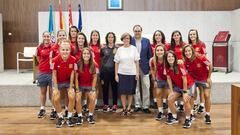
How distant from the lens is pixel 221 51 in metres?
7.51

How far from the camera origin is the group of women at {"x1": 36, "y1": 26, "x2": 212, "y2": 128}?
12.7 ft

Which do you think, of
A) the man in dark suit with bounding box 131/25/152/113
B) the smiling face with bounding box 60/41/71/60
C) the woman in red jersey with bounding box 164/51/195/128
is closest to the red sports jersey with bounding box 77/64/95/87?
the smiling face with bounding box 60/41/71/60

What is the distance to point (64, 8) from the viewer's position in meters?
8.16

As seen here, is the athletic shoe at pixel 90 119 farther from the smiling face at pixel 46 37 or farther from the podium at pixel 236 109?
the podium at pixel 236 109

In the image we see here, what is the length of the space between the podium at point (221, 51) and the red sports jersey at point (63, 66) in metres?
4.58

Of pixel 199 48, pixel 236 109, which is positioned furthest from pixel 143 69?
pixel 236 109

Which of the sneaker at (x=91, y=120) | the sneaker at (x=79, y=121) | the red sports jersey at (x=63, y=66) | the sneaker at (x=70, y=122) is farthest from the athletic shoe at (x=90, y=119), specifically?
the red sports jersey at (x=63, y=66)

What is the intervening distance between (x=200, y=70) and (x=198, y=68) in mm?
40

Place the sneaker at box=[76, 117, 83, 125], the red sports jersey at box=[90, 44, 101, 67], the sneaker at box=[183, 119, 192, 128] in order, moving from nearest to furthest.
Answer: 1. the sneaker at box=[183, 119, 192, 128]
2. the sneaker at box=[76, 117, 83, 125]
3. the red sports jersey at box=[90, 44, 101, 67]

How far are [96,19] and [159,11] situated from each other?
1635mm

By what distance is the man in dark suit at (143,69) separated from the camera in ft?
14.9

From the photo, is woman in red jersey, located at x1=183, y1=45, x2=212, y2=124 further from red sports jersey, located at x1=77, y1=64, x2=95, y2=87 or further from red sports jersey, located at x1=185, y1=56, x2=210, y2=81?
red sports jersey, located at x1=77, y1=64, x2=95, y2=87

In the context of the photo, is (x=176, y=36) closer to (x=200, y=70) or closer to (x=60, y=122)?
(x=200, y=70)

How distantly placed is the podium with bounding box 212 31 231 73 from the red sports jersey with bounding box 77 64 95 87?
4.31 m
